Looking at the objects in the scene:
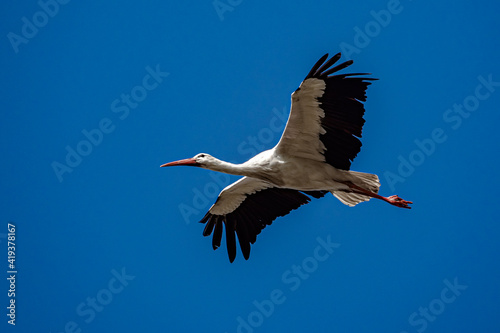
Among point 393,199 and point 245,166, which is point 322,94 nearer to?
point 245,166

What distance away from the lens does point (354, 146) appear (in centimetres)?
848

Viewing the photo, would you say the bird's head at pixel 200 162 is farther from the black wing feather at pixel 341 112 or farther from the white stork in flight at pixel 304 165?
the black wing feather at pixel 341 112

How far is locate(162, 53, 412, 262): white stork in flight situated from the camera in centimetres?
803

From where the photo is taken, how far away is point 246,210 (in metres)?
9.77

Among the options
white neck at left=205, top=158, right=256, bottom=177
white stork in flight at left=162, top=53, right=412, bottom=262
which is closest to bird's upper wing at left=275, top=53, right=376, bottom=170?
white stork in flight at left=162, top=53, right=412, bottom=262

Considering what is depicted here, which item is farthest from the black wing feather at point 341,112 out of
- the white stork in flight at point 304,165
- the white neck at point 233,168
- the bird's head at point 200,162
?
the bird's head at point 200,162

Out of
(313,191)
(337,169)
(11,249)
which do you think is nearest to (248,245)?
→ (313,191)

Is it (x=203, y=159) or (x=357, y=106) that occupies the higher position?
(x=203, y=159)

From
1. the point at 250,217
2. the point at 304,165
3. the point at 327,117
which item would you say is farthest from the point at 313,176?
the point at 250,217

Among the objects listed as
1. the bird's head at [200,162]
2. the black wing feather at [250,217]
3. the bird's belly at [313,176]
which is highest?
the bird's head at [200,162]

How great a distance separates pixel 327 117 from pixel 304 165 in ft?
2.42

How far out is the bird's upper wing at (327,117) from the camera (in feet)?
26.1

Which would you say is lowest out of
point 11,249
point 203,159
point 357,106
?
point 357,106

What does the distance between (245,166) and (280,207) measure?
135 centimetres
